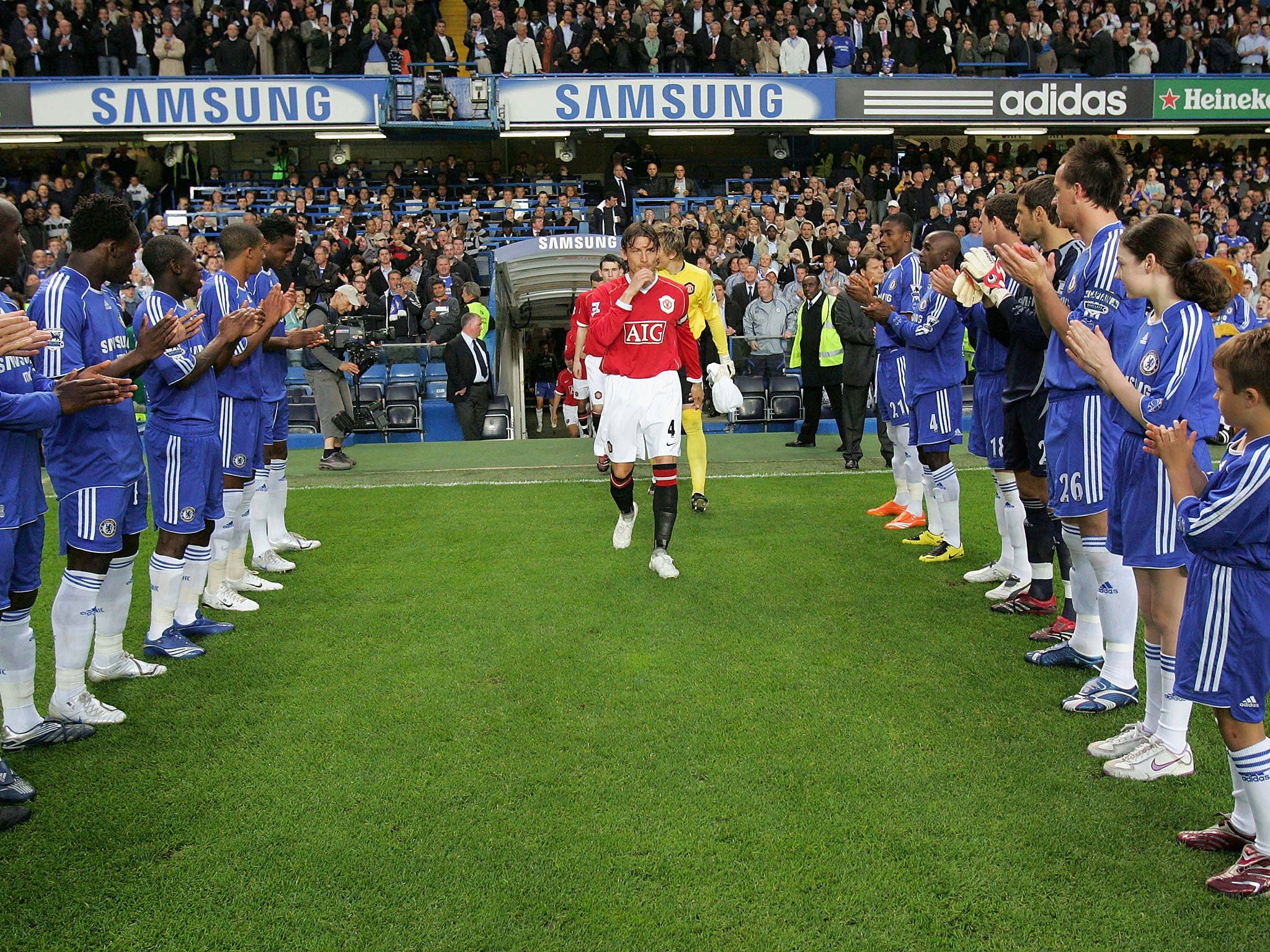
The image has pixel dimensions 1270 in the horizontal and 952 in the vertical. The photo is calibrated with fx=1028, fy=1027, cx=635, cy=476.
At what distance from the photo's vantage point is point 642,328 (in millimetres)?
6805

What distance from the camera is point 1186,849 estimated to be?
3.35 meters

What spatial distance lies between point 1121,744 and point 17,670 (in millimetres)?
4451

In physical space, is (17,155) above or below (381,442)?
above

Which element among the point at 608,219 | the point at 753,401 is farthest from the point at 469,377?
the point at 608,219

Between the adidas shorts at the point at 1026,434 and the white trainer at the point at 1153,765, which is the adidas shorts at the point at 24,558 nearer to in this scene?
the white trainer at the point at 1153,765

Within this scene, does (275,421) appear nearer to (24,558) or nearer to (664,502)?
(664,502)

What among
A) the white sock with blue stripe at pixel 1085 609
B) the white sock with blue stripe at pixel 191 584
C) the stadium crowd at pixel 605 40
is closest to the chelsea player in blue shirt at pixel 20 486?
the white sock with blue stripe at pixel 191 584

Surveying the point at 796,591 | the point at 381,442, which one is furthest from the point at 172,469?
the point at 381,442

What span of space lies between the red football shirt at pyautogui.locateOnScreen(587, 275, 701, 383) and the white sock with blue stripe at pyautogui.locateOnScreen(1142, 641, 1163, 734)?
12.3 ft

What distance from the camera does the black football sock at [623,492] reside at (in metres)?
7.08

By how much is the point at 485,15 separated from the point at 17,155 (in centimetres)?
1218

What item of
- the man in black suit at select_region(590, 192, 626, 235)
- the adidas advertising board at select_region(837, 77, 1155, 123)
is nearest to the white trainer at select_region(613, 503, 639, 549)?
the man in black suit at select_region(590, 192, 626, 235)

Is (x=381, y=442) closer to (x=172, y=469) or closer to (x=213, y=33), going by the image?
(x=172, y=469)

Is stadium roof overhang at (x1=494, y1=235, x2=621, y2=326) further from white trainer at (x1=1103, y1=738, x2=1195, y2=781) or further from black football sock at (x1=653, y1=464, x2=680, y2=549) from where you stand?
white trainer at (x1=1103, y1=738, x2=1195, y2=781)
